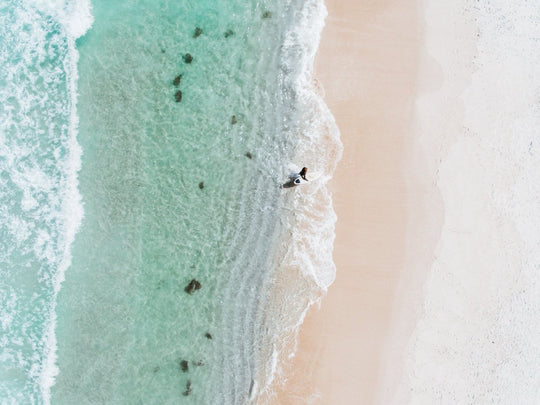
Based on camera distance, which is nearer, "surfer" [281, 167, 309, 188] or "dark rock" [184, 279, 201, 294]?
"surfer" [281, 167, 309, 188]

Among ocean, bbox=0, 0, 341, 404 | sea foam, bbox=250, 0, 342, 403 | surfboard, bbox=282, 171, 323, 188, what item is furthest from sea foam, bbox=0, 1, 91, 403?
surfboard, bbox=282, 171, 323, 188

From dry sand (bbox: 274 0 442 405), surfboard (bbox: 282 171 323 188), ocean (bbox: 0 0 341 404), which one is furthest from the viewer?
surfboard (bbox: 282 171 323 188)

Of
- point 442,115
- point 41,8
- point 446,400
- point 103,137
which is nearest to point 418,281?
point 446,400

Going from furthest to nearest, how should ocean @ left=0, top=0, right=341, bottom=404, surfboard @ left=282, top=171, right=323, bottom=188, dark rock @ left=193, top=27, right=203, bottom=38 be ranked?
dark rock @ left=193, top=27, right=203, bottom=38 < surfboard @ left=282, top=171, right=323, bottom=188 < ocean @ left=0, top=0, right=341, bottom=404

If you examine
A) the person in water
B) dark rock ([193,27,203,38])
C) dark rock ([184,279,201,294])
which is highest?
dark rock ([193,27,203,38])

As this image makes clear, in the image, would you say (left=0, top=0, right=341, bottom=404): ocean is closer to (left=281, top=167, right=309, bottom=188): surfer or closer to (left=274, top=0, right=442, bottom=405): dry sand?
(left=281, top=167, right=309, bottom=188): surfer

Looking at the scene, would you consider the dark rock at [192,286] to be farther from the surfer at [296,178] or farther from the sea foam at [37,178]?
the surfer at [296,178]

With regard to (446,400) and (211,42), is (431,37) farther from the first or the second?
(446,400)
